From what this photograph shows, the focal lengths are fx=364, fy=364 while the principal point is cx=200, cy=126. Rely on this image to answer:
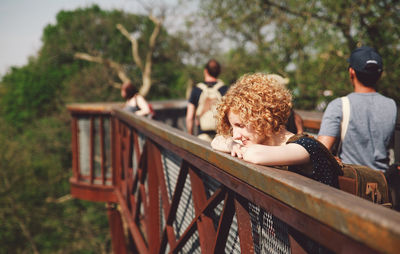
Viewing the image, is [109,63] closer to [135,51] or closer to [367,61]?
[135,51]

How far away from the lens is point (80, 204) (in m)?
30.7

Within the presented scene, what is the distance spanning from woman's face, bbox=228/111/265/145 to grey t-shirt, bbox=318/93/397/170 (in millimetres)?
852

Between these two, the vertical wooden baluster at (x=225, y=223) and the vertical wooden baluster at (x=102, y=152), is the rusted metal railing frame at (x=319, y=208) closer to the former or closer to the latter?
the vertical wooden baluster at (x=225, y=223)

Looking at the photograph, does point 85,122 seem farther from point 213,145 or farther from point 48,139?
point 48,139

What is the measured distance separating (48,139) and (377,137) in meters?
30.0

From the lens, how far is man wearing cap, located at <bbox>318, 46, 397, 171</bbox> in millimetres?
2154

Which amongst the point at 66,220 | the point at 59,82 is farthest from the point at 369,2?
the point at 59,82

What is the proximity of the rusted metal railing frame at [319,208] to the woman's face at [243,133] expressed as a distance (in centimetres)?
13

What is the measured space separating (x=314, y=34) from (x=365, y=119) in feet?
17.8

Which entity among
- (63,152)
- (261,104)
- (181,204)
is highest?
(261,104)

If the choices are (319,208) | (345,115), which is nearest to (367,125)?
(345,115)

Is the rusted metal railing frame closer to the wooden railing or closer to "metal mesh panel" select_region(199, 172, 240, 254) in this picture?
the wooden railing

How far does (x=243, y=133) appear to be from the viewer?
1522 millimetres

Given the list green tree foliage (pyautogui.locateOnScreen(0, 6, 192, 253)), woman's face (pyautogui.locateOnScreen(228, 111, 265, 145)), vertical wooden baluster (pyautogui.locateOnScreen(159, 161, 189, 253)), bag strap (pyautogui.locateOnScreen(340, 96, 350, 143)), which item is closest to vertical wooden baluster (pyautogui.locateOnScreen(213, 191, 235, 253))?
woman's face (pyautogui.locateOnScreen(228, 111, 265, 145))
